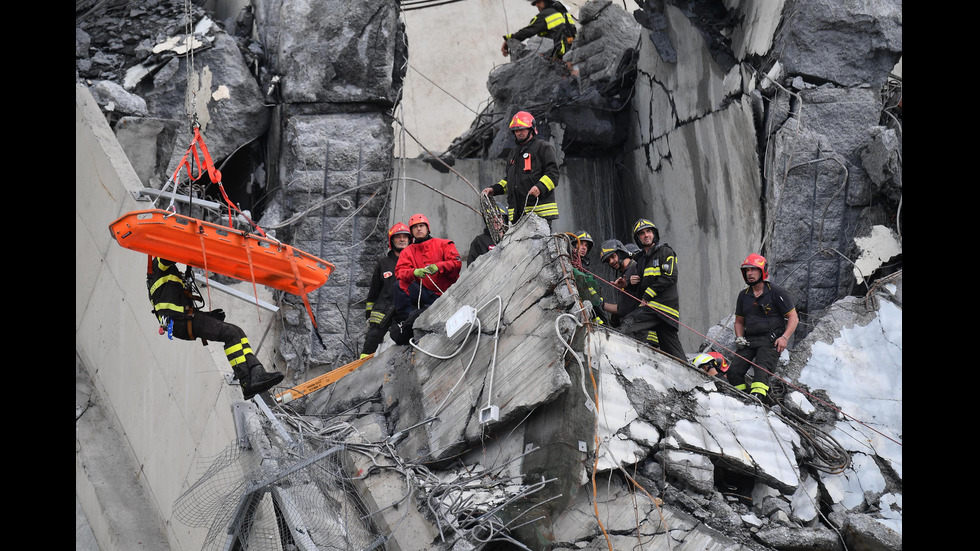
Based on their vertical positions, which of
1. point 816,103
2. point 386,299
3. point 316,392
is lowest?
point 316,392

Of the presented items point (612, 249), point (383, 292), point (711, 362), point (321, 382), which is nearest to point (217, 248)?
point (321, 382)

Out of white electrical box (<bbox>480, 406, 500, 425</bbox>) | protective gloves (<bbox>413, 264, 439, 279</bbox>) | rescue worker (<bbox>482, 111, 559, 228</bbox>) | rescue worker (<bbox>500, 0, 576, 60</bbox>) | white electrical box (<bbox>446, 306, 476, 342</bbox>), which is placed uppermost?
rescue worker (<bbox>500, 0, 576, 60</bbox>)

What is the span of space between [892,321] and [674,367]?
244 cm

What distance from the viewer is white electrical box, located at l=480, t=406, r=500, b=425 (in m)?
6.74

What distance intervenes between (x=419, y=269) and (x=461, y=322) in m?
0.99

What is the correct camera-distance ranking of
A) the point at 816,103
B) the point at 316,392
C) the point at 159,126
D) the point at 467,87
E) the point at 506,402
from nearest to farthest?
1. the point at 506,402
2. the point at 316,392
3. the point at 816,103
4. the point at 159,126
5. the point at 467,87

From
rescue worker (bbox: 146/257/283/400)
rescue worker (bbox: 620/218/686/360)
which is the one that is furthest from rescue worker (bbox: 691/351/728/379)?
rescue worker (bbox: 146/257/283/400)

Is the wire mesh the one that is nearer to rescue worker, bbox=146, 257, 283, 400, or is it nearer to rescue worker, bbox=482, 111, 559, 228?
rescue worker, bbox=146, 257, 283, 400

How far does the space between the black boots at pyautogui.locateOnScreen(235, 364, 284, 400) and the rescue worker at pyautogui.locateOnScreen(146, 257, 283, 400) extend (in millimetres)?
13

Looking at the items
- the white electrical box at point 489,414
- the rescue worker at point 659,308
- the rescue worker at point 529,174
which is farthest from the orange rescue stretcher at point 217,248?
the rescue worker at point 659,308

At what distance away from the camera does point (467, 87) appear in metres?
17.1

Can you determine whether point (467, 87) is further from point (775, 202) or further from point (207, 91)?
point (775, 202)

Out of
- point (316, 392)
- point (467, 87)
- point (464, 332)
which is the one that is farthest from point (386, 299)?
point (467, 87)

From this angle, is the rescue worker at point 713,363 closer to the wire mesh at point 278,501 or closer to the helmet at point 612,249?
the helmet at point 612,249
